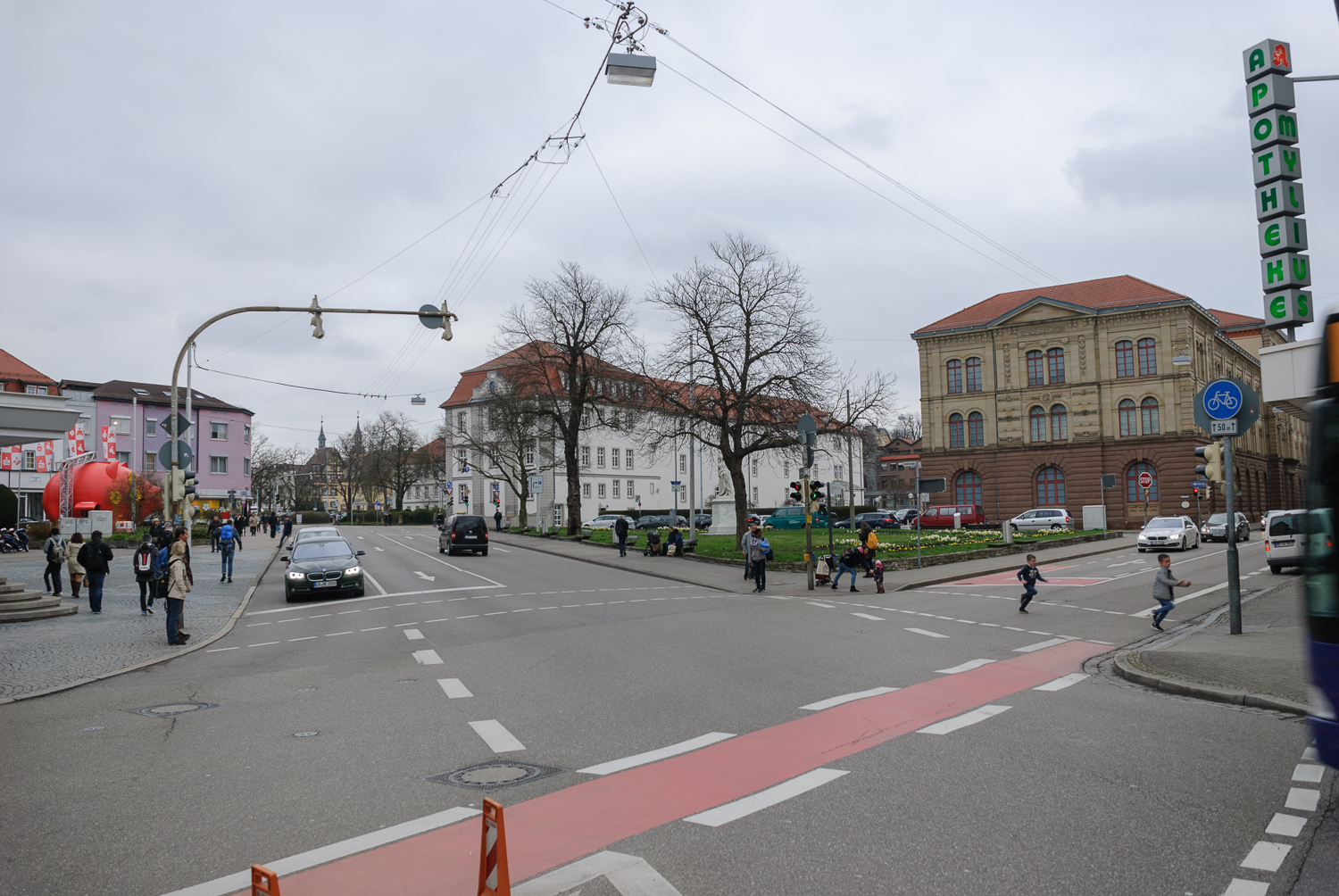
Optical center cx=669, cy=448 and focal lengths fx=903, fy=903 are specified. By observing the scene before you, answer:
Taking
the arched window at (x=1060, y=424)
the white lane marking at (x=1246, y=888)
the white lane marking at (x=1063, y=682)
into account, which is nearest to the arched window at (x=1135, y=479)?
the arched window at (x=1060, y=424)

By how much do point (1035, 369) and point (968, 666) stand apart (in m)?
58.8

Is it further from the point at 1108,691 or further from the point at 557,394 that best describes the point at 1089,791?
the point at 557,394

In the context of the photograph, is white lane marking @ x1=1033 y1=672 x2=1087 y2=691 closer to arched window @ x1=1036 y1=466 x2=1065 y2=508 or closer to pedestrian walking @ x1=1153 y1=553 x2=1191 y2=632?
pedestrian walking @ x1=1153 y1=553 x2=1191 y2=632

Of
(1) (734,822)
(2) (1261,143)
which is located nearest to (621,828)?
(1) (734,822)

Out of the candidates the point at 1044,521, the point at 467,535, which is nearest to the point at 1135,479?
the point at 1044,521

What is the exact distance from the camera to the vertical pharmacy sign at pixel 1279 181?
1149 centimetres

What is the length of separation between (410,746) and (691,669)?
4.36 meters

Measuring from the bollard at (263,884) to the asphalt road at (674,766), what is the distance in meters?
1.24

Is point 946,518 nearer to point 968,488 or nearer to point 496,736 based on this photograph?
point 968,488

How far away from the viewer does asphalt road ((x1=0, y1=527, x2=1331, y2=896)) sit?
4766 millimetres

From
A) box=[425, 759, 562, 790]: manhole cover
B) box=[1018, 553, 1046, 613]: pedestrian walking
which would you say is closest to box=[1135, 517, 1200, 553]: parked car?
box=[1018, 553, 1046, 613]: pedestrian walking

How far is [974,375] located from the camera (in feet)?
221

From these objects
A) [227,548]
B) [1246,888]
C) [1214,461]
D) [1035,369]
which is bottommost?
[1246,888]

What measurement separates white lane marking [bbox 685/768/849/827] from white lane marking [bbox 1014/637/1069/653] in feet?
25.0
